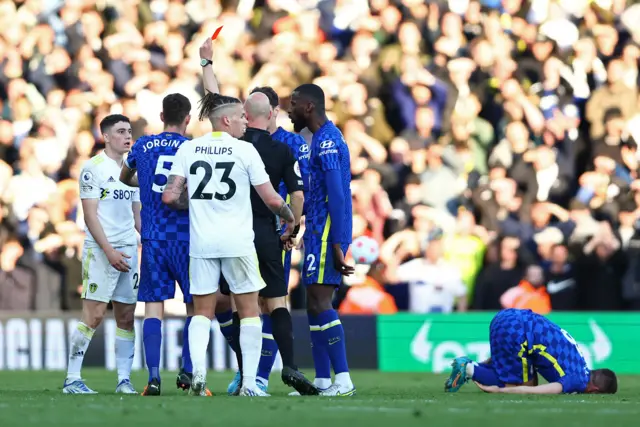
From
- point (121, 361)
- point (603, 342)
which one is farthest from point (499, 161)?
point (121, 361)

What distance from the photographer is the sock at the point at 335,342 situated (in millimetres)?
11109

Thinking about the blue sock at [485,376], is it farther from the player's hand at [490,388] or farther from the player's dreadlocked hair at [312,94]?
the player's dreadlocked hair at [312,94]

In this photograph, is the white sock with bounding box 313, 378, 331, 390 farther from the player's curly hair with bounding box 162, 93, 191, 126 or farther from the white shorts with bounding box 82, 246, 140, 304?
the player's curly hair with bounding box 162, 93, 191, 126

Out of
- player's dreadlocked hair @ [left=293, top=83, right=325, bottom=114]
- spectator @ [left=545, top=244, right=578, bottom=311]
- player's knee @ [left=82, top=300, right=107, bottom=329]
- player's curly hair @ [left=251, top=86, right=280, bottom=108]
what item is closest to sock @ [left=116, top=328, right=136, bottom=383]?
player's knee @ [left=82, top=300, right=107, bottom=329]

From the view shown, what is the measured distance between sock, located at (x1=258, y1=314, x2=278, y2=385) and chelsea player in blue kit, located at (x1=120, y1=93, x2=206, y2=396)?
1.92ft

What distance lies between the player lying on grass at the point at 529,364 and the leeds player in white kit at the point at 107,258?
8.97 feet

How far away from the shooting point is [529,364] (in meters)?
11.8

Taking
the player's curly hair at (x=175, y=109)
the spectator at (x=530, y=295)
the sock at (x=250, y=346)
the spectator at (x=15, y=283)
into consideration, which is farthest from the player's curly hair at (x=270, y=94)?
the spectator at (x=15, y=283)

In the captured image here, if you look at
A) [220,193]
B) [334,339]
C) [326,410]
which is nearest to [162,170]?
[220,193]

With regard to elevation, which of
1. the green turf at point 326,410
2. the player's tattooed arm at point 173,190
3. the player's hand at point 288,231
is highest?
the player's tattooed arm at point 173,190

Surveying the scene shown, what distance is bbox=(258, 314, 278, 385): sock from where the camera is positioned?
1128 centimetres

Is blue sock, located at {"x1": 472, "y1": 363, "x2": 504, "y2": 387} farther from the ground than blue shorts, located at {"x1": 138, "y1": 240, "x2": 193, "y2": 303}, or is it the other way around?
blue shorts, located at {"x1": 138, "y1": 240, "x2": 193, "y2": 303}

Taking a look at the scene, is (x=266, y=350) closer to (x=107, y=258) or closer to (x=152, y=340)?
(x=152, y=340)

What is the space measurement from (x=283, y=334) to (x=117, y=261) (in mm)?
1463
